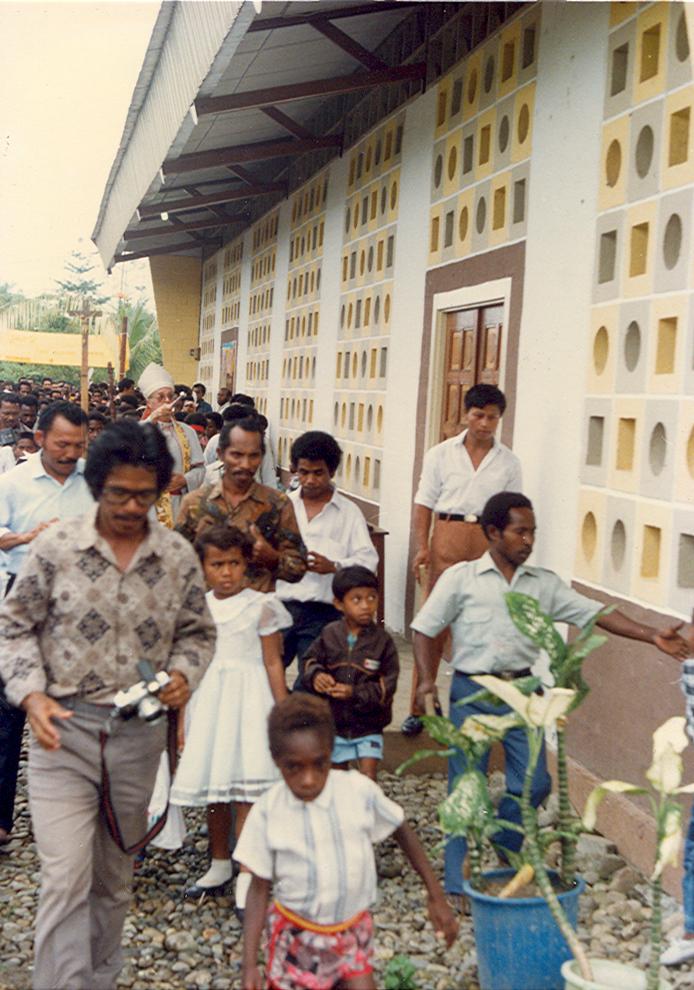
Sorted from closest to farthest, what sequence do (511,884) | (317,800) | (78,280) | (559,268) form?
(317,800), (511,884), (559,268), (78,280)

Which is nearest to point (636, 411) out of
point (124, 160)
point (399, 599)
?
point (399, 599)

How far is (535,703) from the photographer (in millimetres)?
4012

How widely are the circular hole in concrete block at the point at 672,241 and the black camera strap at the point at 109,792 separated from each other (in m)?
2.88

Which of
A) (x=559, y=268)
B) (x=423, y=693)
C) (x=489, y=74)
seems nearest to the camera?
(x=423, y=693)

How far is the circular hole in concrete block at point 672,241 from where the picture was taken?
5.69 metres

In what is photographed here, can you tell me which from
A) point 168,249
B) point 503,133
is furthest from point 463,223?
point 168,249

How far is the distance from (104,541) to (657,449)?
2.79 metres

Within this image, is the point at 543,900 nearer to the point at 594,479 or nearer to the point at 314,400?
the point at 594,479

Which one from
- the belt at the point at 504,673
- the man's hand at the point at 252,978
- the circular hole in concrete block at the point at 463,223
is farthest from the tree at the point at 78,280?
the man's hand at the point at 252,978

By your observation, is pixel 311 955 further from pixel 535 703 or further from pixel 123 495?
pixel 123 495

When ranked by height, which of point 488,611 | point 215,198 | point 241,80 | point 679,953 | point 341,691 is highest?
point 241,80

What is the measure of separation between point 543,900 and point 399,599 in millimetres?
5916

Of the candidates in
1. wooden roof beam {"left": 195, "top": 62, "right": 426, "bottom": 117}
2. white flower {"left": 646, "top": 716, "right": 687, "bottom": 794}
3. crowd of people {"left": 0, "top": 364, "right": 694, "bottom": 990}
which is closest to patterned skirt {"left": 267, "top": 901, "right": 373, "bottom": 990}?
crowd of people {"left": 0, "top": 364, "right": 694, "bottom": 990}

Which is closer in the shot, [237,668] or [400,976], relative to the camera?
[400,976]
